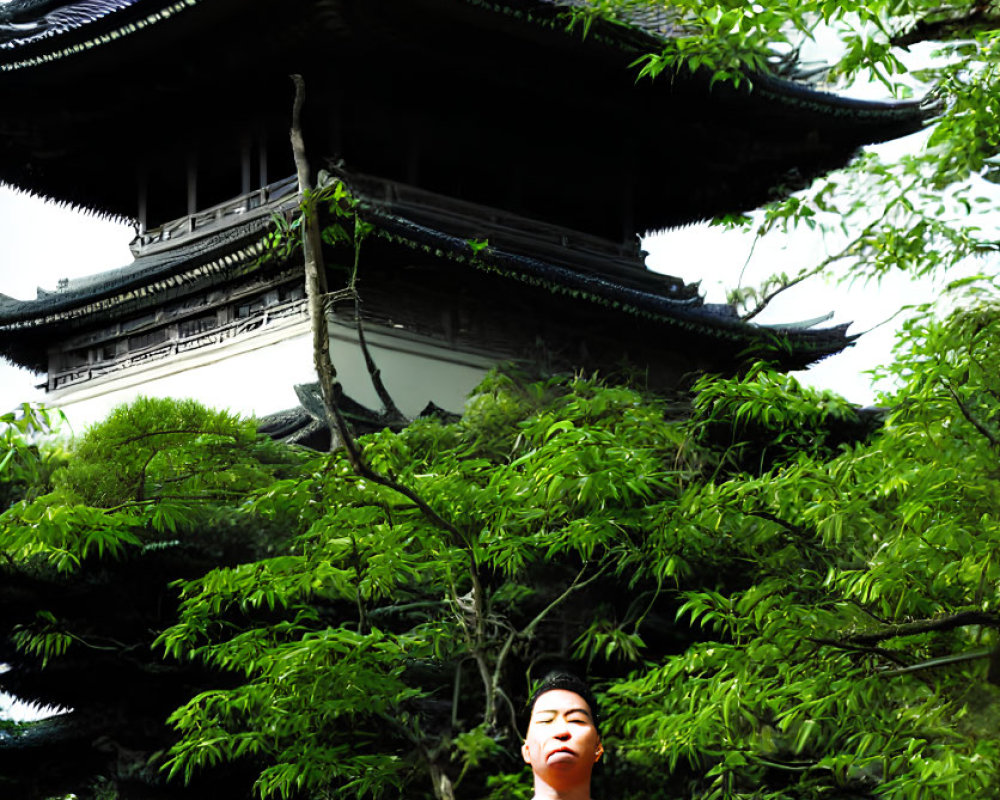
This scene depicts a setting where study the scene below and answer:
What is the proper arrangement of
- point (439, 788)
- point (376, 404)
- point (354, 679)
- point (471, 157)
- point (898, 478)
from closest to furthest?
point (898, 478) → point (354, 679) → point (439, 788) → point (376, 404) → point (471, 157)

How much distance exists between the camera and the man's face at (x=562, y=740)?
3.60m

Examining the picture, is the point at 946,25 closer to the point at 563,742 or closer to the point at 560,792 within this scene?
the point at 563,742

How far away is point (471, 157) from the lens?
47.2 feet

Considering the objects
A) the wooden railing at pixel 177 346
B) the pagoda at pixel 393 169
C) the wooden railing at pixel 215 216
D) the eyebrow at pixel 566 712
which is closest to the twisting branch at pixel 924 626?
the eyebrow at pixel 566 712

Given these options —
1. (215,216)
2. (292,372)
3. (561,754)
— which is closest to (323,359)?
(561,754)

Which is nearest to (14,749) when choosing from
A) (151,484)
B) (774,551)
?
(151,484)

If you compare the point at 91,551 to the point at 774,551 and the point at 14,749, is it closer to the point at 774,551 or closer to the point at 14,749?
the point at 14,749

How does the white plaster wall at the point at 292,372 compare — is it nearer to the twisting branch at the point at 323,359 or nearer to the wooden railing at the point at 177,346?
the wooden railing at the point at 177,346

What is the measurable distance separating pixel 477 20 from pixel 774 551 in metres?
7.21

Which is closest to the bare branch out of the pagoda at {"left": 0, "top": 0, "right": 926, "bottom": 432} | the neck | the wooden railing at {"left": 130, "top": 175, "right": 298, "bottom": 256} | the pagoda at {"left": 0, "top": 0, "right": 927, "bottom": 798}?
the neck

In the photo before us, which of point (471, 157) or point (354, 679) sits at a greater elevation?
point (471, 157)

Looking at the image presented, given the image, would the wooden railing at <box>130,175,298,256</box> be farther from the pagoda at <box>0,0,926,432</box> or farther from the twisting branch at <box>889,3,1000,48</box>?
the twisting branch at <box>889,3,1000,48</box>

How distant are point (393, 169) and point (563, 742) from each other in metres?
11.0

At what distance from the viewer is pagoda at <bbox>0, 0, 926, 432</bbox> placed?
496 inches
